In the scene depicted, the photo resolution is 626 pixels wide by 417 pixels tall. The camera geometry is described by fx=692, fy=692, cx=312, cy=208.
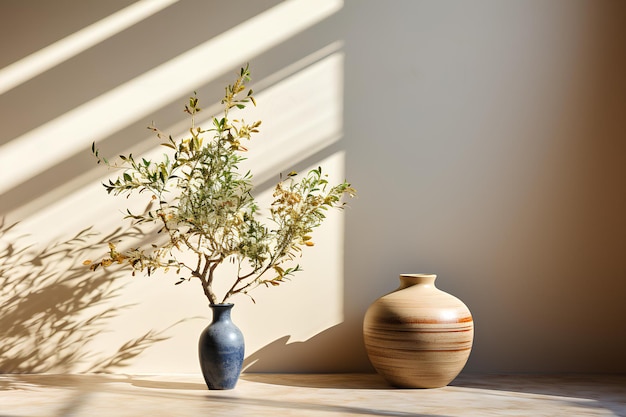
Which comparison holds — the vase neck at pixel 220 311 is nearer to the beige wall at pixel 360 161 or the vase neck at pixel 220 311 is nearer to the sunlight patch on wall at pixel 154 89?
the beige wall at pixel 360 161

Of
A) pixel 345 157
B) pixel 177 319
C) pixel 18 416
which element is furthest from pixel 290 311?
pixel 18 416

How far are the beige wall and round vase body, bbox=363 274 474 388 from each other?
0.38 m

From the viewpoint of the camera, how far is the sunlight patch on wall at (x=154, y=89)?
10.7 ft

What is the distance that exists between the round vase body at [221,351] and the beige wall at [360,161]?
1.26 feet

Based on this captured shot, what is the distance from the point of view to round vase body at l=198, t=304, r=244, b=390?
283cm

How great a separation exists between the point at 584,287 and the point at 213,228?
1807mm

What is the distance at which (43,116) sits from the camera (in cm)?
325

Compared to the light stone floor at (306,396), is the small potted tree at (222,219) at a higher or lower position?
higher

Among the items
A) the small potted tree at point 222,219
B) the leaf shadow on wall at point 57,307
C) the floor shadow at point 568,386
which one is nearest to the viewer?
the floor shadow at point 568,386

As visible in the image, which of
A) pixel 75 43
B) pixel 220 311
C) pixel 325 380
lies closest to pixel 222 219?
pixel 220 311

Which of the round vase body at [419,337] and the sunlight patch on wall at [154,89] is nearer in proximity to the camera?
the round vase body at [419,337]

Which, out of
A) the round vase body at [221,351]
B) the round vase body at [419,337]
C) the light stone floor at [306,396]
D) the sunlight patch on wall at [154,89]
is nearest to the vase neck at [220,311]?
the round vase body at [221,351]

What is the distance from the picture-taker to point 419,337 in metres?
2.81

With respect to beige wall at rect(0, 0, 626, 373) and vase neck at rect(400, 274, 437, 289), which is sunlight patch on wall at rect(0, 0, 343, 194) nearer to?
beige wall at rect(0, 0, 626, 373)
